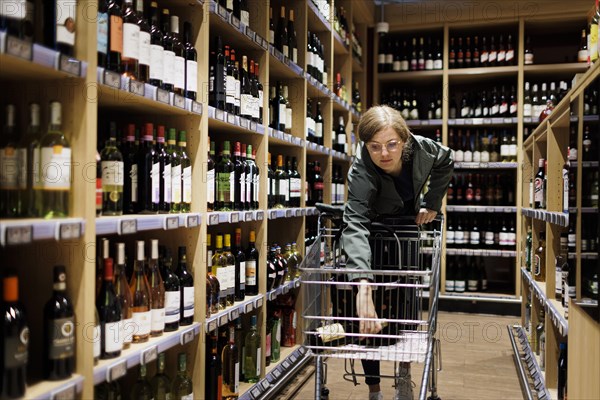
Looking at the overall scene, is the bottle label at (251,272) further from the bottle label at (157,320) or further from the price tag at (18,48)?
the price tag at (18,48)

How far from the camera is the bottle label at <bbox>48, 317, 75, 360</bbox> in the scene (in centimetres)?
179

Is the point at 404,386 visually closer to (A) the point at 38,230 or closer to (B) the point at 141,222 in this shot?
(B) the point at 141,222

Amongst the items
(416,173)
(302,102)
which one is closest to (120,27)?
(416,173)

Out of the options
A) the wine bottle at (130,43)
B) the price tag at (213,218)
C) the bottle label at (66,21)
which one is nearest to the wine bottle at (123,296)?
the price tag at (213,218)

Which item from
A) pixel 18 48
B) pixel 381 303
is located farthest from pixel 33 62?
pixel 381 303

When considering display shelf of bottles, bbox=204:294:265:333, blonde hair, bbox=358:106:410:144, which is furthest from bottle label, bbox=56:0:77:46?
display shelf of bottles, bbox=204:294:265:333

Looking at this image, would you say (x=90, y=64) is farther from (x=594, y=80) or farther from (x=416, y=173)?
(x=594, y=80)

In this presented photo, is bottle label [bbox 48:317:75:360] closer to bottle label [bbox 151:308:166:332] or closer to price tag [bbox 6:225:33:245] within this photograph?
price tag [bbox 6:225:33:245]

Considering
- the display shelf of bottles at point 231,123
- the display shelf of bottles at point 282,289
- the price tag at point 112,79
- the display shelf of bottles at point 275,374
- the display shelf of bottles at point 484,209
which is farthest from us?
the display shelf of bottles at point 484,209

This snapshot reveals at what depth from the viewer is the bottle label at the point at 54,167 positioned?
1785 millimetres

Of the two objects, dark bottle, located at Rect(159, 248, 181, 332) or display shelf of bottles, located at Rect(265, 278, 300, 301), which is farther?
display shelf of bottles, located at Rect(265, 278, 300, 301)

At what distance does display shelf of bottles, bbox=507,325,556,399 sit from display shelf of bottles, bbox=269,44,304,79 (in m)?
2.61

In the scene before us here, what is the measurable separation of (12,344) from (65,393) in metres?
0.23

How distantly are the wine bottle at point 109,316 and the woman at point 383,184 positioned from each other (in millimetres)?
923
